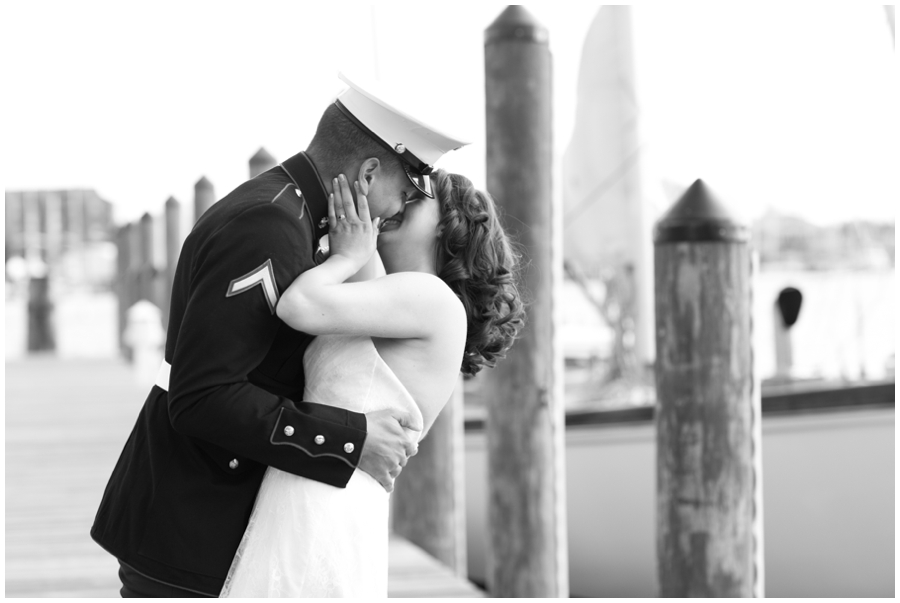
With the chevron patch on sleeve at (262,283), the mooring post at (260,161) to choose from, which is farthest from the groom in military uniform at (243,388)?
the mooring post at (260,161)

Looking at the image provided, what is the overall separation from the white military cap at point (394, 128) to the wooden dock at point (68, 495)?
2.69 metres

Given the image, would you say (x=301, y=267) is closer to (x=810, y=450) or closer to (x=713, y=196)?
(x=713, y=196)

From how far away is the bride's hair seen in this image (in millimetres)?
1978

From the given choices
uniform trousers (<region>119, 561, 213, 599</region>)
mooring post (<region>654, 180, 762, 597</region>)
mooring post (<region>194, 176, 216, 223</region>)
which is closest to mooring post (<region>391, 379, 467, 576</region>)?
mooring post (<region>654, 180, 762, 597</region>)

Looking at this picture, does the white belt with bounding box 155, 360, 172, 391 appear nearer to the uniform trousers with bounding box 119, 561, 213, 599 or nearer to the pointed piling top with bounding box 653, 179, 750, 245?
the uniform trousers with bounding box 119, 561, 213, 599

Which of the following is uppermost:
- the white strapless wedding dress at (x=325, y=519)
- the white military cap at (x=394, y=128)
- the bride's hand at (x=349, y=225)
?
the white military cap at (x=394, y=128)

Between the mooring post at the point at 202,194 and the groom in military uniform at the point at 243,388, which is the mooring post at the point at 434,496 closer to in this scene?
the groom in military uniform at the point at 243,388

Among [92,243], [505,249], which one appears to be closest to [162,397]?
[505,249]

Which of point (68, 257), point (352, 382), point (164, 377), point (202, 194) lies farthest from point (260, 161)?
point (68, 257)

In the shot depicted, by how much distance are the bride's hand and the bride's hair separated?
18 centimetres

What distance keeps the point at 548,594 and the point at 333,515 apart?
285 cm

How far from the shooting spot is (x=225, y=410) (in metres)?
1.72

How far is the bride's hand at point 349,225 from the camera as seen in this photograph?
1.84 metres

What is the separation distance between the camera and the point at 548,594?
4.49 meters
